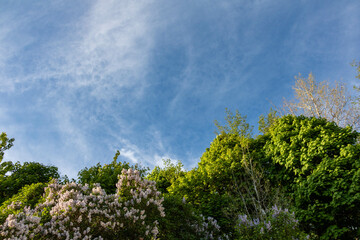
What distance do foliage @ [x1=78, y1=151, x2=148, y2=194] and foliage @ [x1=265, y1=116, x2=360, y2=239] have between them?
7.92 metres

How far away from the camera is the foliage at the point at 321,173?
9812 millimetres

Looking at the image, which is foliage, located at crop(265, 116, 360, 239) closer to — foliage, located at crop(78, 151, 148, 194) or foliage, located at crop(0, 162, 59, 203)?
foliage, located at crop(78, 151, 148, 194)

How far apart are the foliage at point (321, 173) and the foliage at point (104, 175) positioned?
7919mm

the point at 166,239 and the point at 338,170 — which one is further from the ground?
the point at 338,170

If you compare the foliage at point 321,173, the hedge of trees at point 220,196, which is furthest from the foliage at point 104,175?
the foliage at point 321,173

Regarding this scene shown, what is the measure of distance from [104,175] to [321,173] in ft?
31.9

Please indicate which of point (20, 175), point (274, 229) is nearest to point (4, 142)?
point (20, 175)

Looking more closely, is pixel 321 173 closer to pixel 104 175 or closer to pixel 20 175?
pixel 104 175

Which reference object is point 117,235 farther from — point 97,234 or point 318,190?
point 318,190

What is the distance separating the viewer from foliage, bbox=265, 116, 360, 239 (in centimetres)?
981

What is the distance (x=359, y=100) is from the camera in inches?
741

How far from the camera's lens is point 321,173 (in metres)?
10.3

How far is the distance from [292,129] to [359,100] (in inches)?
388

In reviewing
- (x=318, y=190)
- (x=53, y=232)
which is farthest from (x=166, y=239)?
(x=318, y=190)
